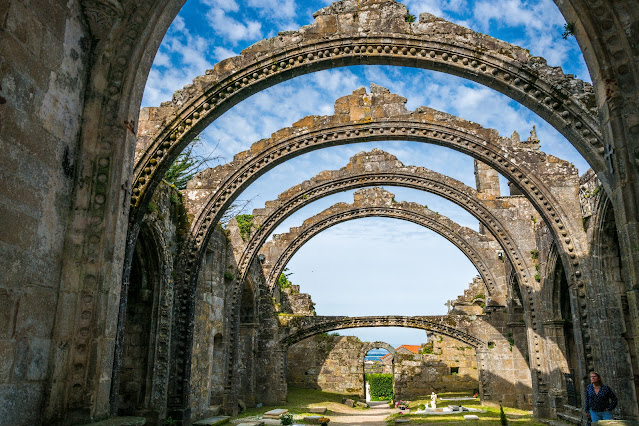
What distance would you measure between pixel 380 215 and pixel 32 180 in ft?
52.7

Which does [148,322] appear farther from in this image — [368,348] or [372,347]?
[372,347]

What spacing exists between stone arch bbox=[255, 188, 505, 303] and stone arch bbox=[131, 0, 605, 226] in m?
11.5

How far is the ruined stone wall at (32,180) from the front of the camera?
319cm

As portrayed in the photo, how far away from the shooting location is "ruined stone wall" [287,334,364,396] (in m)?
23.9

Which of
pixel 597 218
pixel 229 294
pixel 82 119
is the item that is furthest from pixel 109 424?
pixel 229 294

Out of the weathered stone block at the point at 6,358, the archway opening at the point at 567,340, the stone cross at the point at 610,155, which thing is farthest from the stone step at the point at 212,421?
the stone cross at the point at 610,155

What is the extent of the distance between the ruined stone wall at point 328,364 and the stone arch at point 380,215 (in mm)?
6518

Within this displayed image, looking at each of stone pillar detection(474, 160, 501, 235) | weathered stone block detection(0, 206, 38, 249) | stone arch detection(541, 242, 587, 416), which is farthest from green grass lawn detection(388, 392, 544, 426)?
weathered stone block detection(0, 206, 38, 249)

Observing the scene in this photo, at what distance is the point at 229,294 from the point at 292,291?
9631 mm

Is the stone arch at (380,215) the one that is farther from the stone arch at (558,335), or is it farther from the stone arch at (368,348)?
the stone arch at (368,348)

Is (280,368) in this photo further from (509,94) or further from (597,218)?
(509,94)

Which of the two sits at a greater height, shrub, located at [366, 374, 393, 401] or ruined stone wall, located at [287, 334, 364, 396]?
ruined stone wall, located at [287, 334, 364, 396]

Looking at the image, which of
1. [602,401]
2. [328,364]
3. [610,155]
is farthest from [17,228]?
[328,364]

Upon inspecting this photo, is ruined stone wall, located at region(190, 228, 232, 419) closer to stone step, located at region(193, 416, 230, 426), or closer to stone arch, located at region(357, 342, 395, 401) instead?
stone step, located at region(193, 416, 230, 426)
